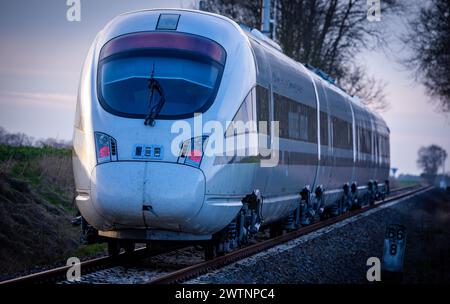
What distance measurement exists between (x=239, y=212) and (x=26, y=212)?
4.42 m

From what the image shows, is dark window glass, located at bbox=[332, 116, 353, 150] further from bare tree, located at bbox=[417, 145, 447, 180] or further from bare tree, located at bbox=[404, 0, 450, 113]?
bare tree, located at bbox=[417, 145, 447, 180]

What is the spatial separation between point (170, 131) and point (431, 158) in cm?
14046

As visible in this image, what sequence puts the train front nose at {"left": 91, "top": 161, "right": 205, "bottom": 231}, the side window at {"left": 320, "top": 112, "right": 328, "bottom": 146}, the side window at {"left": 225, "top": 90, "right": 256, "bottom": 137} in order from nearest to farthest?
the train front nose at {"left": 91, "top": 161, "right": 205, "bottom": 231} → the side window at {"left": 225, "top": 90, "right": 256, "bottom": 137} → the side window at {"left": 320, "top": 112, "right": 328, "bottom": 146}

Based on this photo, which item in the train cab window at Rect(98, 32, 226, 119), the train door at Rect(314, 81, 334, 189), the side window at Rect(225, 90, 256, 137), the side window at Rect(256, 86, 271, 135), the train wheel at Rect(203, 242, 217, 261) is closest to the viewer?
the train cab window at Rect(98, 32, 226, 119)

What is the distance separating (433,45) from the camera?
31.3 m

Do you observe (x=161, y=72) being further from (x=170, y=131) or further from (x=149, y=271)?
(x=149, y=271)

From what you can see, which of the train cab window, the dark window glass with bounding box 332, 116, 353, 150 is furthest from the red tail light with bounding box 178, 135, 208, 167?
the dark window glass with bounding box 332, 116, 353, 150

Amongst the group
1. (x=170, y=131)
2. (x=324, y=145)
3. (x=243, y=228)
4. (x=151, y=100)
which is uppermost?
(x=151, y=100)

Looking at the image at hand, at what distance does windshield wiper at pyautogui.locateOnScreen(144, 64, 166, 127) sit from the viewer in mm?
9898

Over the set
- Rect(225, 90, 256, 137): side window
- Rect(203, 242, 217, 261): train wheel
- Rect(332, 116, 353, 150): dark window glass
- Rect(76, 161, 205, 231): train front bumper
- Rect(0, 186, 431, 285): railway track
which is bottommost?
Rect(0, 186, 431, 285): railway track

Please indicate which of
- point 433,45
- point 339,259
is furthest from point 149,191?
point 433,45

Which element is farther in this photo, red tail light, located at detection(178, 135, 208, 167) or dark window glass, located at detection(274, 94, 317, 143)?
dark window glass, located at detection(274, 94, 317, 143)

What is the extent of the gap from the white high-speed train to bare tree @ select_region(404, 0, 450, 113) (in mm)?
19259

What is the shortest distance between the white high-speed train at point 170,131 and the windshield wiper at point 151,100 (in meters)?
0.01
